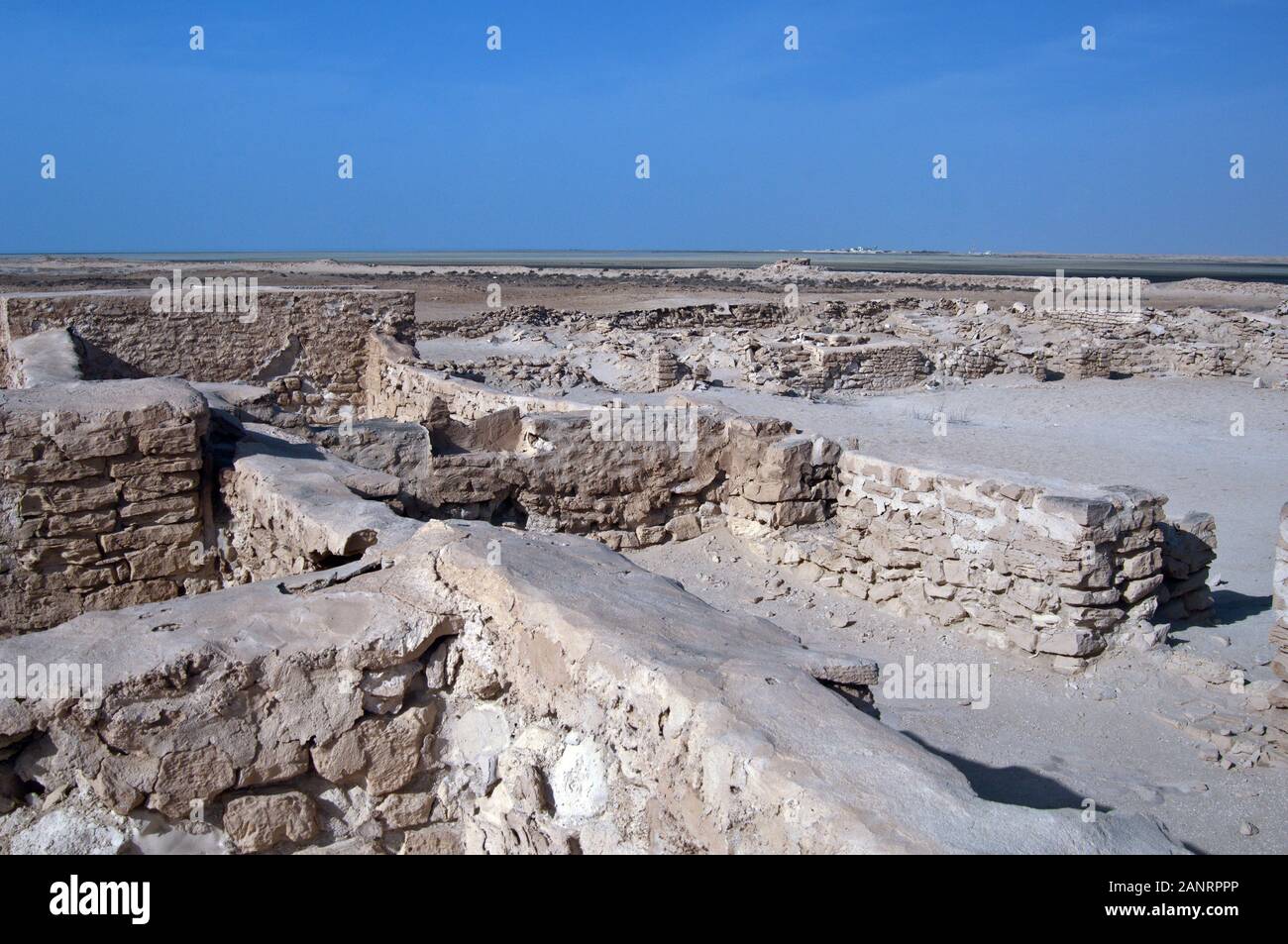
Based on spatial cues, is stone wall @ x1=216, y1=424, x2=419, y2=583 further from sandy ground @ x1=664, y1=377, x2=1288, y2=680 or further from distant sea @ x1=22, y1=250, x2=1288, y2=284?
distant sea @ x1=22, y1=250, x2=1288, y2=284

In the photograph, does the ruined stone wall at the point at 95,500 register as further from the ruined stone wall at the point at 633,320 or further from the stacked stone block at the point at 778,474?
the ruined stone wall at the point at 633,320

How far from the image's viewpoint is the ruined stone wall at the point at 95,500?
4.74 m

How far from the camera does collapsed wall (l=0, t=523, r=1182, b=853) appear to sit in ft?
7.01

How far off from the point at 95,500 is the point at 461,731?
3.14m

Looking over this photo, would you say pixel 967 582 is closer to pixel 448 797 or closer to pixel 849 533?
pixel 849 533

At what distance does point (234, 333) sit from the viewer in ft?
38.2

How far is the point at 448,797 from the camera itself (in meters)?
2.82

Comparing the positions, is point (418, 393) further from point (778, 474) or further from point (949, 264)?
point (949, 264)

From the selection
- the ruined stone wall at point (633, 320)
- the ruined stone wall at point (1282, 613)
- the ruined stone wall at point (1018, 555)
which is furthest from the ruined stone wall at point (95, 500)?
the ruined stone wall at point (633, 320)

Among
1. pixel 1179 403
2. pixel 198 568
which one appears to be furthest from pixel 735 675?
pixel 1179 403

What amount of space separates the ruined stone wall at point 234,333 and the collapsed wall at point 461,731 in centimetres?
901

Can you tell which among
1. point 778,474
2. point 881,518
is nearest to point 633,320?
point 778,474

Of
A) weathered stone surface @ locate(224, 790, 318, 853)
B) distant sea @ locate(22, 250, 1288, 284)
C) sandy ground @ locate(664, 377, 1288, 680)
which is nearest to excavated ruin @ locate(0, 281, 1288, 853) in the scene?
weathered stone surface @ locate(224, 790, 318, 853)
